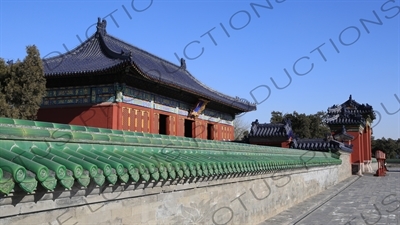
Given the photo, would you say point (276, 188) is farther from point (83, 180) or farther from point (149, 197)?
point (83, 180)

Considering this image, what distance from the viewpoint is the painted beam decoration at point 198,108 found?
16.5m

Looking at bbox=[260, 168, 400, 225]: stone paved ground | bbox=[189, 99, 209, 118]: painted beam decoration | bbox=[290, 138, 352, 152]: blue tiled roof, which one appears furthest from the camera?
bbox=[290, 138, 352, 152]: blue tiled roof

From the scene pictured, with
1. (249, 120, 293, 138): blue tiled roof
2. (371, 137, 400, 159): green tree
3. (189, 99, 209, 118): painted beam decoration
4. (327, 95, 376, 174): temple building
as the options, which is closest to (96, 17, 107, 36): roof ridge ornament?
(189, 99, 209, 118): painted beam decoration

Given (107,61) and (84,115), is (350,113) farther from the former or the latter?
(84,115)

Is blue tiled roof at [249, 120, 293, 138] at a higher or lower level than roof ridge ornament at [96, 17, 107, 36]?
lower

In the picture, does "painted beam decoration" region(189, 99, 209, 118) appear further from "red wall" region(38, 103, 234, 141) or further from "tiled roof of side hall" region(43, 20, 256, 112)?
"red wall" region(38, 103, 234, 141)

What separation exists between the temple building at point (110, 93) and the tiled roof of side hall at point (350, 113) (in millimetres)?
15402

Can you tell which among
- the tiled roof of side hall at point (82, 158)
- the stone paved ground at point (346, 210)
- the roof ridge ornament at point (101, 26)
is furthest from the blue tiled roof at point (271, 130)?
the tiled roof of side hall at point (82, 158)

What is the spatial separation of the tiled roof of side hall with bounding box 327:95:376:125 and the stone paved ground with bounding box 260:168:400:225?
39.7ft

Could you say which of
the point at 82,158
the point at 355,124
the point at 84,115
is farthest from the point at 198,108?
the point at 355,124

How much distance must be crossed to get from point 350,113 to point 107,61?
21.0 meters

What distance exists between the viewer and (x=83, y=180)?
360cm

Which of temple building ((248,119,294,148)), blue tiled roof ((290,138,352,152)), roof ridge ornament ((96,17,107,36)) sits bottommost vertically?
blue tiled roof ((290,138,352,152))

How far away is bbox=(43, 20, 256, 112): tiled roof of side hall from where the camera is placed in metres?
12.4
